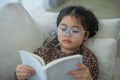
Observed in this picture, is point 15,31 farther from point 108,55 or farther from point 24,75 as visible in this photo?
point 108,55

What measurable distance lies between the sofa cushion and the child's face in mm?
205

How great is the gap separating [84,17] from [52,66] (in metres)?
0.52

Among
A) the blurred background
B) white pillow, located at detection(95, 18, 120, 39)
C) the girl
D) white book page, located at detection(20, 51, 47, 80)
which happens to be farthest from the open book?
the blurred background

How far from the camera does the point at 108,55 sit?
4.51 ft

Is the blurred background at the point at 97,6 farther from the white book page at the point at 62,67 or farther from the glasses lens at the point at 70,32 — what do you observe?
the white book page at the point at 62,67

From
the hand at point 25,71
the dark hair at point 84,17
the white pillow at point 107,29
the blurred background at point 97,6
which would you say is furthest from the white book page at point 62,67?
the blurred background at point 97,6

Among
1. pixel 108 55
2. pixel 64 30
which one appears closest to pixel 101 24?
pixel 108 55

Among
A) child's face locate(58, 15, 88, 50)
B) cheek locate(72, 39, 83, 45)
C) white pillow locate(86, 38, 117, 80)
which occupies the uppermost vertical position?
child's face locate(58, 15, 88, 50)

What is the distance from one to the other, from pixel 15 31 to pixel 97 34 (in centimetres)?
53

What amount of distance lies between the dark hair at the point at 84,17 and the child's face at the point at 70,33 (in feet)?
0.12

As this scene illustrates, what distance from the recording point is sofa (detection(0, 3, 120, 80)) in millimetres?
1238

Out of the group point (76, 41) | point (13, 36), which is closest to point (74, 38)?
point (76, 41)

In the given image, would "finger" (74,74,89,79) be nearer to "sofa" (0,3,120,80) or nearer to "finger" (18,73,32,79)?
"finger" (18,73,32,79)

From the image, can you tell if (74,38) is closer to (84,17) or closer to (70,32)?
(70,32)
